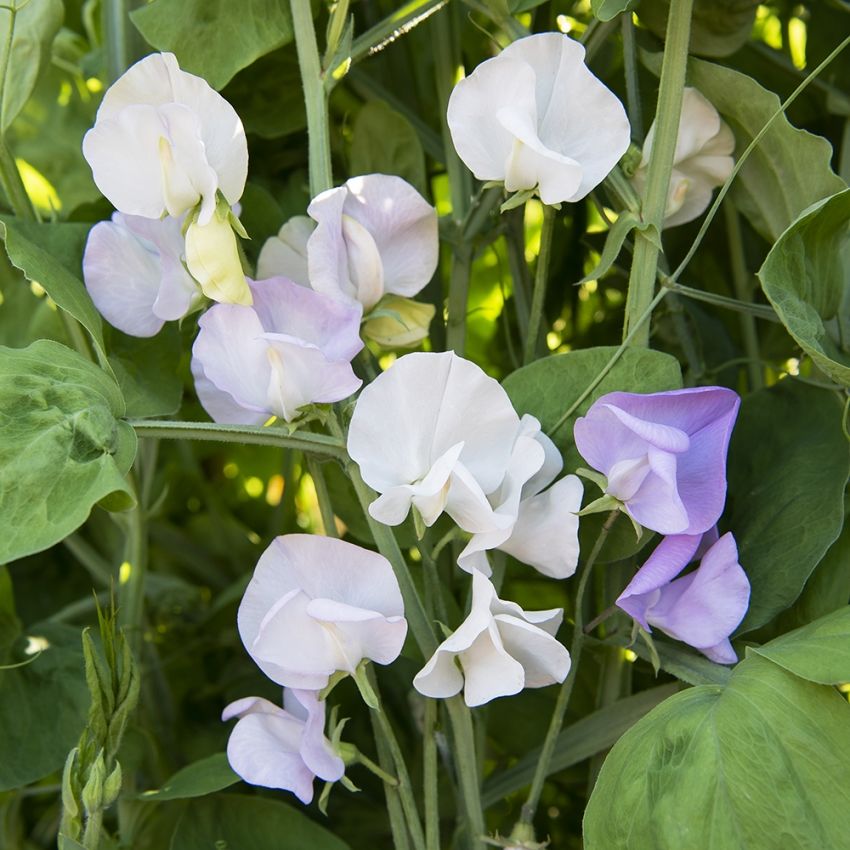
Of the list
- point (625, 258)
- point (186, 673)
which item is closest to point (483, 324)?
point (625, 258)

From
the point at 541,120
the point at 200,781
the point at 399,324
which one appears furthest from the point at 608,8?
the point at 200,781

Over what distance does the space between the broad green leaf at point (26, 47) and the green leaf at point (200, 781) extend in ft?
0.97

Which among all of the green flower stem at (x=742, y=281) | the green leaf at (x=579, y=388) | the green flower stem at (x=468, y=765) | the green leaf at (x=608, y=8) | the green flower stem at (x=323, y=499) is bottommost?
the green flower stem at (x=468, y=765)

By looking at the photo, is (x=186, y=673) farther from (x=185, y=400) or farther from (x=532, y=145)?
(x=532, y=145)

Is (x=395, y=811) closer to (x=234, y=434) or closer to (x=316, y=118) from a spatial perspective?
(x=234, y=434)

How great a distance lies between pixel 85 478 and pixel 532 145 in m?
0.19

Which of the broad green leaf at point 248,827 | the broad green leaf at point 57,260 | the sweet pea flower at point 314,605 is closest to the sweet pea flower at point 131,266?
the broad green leaf at point 57,260

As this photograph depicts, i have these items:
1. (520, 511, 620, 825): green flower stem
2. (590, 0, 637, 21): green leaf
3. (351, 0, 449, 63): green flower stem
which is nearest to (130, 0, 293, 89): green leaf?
(351, 0, 449, 63): green flower stem

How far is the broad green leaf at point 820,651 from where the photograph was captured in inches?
13.3

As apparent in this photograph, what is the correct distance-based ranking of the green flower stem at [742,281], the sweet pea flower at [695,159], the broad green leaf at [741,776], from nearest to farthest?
the broad green leaf at [741,776] < the sweet pea flower at [695,159] < the green flower stem at [742,281]

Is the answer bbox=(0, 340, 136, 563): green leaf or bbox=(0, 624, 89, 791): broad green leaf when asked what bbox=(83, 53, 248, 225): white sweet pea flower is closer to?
bbox=(0, 340, 136, 563): green leaf

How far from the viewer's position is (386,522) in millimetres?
365

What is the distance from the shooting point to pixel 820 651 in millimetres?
349

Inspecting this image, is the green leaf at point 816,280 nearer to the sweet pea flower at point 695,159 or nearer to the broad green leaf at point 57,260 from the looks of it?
the sweet pea flower at point 695,159
